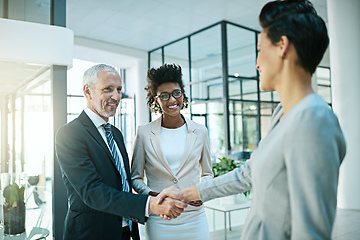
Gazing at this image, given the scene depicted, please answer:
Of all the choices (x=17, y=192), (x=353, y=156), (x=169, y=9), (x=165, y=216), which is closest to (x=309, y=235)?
(x=165, y=216)

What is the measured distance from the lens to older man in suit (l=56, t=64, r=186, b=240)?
60.1 inches

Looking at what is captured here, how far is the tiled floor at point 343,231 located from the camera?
3.99 meters

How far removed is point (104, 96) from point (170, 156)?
59 centimetres

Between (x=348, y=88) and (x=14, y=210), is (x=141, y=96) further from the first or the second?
(x=14, y=210)

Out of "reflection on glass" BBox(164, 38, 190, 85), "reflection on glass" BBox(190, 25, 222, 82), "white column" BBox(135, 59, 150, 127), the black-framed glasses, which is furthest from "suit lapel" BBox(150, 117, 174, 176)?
"white column" BBox(135, 59, 150, 127)

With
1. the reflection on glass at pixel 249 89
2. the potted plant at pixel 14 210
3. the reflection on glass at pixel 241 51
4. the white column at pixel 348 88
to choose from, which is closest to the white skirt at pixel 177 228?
the potted plant at pixel 14 210

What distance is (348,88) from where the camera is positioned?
5.55m

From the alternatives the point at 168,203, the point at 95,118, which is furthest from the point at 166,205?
the point at 95,118

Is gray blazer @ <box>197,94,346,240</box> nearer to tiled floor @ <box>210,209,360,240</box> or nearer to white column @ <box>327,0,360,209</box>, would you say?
tiled floor @ <box>210,209,360,240</box>

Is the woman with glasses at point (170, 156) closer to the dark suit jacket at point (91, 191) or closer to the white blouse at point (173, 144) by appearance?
the white blouse at point (173, 144)

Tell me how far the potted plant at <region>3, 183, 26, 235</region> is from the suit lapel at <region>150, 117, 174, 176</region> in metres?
1.65

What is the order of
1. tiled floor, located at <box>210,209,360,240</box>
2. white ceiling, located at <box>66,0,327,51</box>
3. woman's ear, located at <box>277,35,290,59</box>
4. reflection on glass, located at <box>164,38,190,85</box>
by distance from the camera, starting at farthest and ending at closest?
reflection on glass, located at <box>164,38,190,85</box>
white ceiling, located at <box>66,0,327,51</box>
tiled floor, located at <box>210,209,360,240</box>
woman's ear, located at <box>277,35,290,59</box>

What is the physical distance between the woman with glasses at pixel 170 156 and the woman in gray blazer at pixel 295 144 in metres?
1.01

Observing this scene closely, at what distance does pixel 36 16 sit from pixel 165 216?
2.61 m
